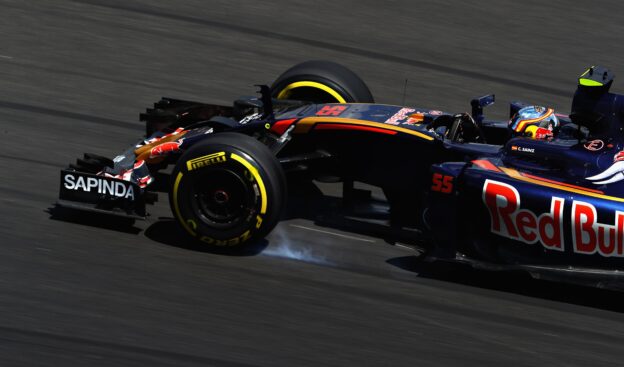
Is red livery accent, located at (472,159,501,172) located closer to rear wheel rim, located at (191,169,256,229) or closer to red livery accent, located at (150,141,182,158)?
rear wheel rim, located at (191,169,256,229)

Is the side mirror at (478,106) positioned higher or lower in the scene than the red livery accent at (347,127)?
higher

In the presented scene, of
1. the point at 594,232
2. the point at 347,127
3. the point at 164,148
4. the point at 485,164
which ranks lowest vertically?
the point at 594,232

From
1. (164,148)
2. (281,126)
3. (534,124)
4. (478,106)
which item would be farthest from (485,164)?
(164,148)

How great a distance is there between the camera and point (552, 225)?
753 cm

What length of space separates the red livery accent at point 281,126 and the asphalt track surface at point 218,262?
77 centimetres

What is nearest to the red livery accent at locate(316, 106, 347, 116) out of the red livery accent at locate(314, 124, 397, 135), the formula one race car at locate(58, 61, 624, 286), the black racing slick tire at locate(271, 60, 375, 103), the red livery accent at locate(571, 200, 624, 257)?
the formula one race car at locate(58, 61, 624, 286)

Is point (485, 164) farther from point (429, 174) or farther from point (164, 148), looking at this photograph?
point (164, 148)

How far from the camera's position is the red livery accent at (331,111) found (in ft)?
28.4

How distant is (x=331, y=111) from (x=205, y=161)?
1.32 m

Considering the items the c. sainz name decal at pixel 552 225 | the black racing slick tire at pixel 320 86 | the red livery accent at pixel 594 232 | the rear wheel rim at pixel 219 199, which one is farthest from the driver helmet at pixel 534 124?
the rear wheel rim at pixel 219 199

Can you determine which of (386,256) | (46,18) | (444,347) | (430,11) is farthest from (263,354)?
(430,11)

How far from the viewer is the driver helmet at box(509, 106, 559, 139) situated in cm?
823

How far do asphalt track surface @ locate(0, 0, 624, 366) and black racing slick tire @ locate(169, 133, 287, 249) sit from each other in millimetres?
237

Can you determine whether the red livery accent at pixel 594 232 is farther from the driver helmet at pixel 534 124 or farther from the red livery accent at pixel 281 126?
the red livery accent at pixel 281 126
